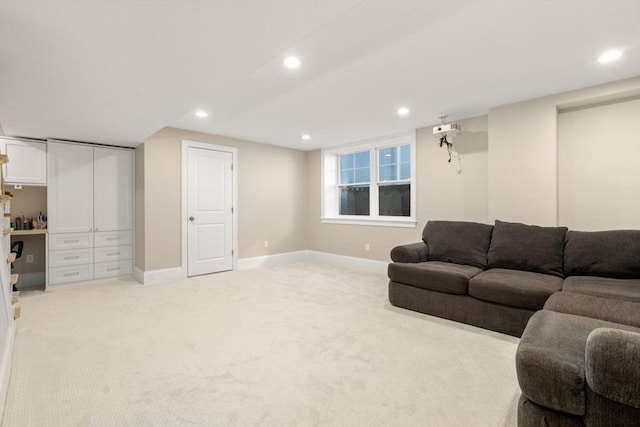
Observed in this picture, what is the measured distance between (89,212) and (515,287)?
5290mm

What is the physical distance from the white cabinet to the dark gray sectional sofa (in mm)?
4040

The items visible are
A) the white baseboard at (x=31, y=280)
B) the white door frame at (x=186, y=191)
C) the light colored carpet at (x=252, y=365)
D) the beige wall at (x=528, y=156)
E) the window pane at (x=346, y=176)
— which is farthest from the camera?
the window pane at (x=346, y=176)

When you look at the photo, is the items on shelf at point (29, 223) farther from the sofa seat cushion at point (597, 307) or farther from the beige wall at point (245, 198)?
the sofa seat cushion at point (597, 307)

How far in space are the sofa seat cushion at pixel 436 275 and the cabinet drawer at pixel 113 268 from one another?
3.96m

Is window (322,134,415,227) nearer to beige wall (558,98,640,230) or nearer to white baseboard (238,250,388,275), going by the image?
white baseboard (238,250,388,275)

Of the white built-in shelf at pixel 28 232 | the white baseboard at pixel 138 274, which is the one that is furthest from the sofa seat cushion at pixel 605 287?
the white built-in shelf at pixel 28 232

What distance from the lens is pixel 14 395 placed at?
1.78m

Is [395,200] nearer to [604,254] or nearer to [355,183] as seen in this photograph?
[355,183]

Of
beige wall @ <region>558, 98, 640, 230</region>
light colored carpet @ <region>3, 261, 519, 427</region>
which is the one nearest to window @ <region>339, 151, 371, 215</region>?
light colored carpet @ <region>3, 261, 519, 427</region>

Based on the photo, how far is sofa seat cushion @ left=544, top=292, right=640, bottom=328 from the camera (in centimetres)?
177

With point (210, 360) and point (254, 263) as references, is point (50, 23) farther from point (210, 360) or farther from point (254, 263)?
point (254, 263)

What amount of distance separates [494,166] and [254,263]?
408cm

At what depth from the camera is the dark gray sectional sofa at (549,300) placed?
110 cm

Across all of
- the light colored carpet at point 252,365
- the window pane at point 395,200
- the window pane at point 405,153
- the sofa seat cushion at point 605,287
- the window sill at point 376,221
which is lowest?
the light colored carpet at point 252,365
